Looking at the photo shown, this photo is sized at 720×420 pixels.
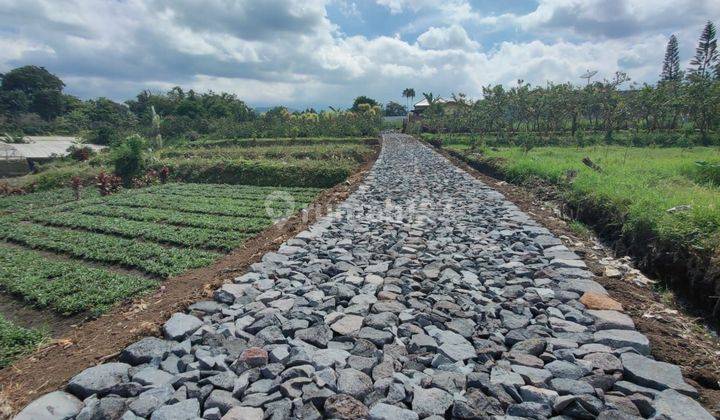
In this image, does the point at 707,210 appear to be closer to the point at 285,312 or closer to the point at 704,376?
the point at 704,376

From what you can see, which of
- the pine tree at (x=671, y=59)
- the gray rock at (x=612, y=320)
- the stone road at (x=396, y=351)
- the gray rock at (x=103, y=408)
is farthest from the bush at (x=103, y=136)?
the pine tree at (x=671, y=59)

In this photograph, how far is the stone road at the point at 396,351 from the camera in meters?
2.44

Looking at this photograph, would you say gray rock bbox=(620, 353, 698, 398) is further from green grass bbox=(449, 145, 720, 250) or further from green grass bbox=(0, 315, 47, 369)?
green grass bbox=(0, 315, 47, 369)

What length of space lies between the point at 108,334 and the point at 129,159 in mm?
13617

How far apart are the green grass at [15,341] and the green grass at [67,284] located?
437 mm

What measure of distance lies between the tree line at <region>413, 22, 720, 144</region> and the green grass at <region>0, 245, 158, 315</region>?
2615 cm

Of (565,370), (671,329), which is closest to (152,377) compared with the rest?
(565,370)

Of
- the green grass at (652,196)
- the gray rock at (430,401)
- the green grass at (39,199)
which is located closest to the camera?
the gray rock at (430,401)

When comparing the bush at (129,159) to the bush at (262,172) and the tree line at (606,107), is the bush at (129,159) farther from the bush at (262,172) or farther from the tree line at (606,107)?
the tree line at (606,107)

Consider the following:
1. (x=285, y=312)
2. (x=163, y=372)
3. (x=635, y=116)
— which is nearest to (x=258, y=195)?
(x=285, y=312)

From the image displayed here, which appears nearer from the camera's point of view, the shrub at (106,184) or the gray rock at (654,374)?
the gray rock at (654,374)

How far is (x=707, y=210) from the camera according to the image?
5.10m

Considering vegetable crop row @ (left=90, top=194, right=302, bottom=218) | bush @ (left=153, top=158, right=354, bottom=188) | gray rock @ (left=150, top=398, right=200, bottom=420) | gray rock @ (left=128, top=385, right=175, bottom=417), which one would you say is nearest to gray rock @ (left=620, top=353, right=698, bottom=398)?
gray rock @ (left=150, top=398, right=200, bottom=420)

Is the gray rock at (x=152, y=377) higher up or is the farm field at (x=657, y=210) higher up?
the farm field at (x=657, y=210)
